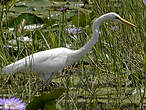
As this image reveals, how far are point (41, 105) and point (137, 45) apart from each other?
1363mm

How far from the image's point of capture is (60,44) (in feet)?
10.1

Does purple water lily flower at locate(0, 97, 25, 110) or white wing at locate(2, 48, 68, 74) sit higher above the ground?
purple water lily flower at locate(0, 97, 25, 110)

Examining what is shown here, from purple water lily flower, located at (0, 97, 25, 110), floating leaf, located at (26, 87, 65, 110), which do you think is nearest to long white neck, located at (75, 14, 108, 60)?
floating leaf, located at (26, 87, 65, 110)

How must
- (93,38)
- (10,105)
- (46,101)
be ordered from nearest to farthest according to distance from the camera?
(10,105) < (46,101) < (93,38)

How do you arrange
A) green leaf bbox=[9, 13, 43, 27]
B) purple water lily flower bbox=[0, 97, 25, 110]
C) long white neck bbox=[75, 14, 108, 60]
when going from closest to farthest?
purple water lily flower bbox=[0, 97, 25, 110] → long white neck bbox=[75, 14, 108, 60] → green leaf bbox=[9, 13, 43, 27]

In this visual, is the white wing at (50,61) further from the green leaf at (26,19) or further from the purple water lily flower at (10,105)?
the purple water lily flower at (10,105)

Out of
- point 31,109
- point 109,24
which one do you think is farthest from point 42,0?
point 31,109

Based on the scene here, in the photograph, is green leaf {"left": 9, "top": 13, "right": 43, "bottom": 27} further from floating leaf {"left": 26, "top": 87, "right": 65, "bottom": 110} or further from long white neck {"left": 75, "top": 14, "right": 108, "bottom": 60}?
floating leaf {"left": 26, "top": 87, "right": 65, "bottom": 110}

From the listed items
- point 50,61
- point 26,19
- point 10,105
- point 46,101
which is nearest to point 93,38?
point 50,61

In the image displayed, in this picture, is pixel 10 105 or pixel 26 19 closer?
pixel 10 105

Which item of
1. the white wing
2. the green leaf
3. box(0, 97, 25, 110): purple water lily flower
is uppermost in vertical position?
box(0, 97, 25, 110): purple water lily flower

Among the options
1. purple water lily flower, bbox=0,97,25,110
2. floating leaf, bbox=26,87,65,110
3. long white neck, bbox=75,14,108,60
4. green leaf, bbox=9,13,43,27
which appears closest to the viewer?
purple water lily flower, bbox=0,97,25,110

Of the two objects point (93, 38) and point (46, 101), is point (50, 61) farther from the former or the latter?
point (46, 101)

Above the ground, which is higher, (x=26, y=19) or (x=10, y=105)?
(x=10, y=105)
